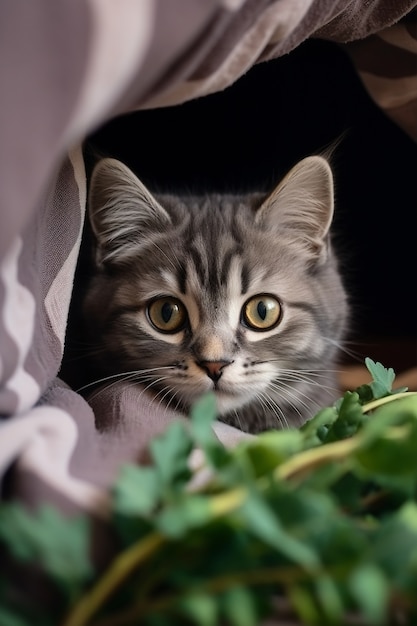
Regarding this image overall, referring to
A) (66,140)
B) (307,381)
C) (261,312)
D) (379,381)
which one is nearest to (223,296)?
(261,312)

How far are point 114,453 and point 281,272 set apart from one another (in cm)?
59

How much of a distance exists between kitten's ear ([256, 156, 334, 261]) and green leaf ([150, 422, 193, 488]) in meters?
0.76

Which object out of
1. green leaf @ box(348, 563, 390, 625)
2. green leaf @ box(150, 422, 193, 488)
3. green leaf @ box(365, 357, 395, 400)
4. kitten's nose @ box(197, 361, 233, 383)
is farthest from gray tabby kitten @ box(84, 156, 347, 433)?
green leaf @ box(348, 563, 390, 625)

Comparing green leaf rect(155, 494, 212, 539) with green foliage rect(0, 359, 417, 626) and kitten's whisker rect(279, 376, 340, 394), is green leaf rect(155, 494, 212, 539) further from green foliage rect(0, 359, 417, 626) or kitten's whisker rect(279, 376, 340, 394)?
kitten's whisker rect(279, 376, 340, 394)

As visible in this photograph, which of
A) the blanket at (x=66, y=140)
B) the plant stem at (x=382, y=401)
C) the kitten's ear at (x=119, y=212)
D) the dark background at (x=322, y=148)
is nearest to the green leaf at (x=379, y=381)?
the plant stem at (x=382, y=401)

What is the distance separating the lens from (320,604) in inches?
18.3

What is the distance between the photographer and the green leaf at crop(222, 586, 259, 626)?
445 millimetres

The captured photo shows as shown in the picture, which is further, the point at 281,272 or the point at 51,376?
the point at 281,272

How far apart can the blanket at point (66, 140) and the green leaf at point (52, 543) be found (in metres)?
0.09

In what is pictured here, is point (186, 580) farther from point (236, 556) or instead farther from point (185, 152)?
point (185, 152)

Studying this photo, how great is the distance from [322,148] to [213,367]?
0.70 m

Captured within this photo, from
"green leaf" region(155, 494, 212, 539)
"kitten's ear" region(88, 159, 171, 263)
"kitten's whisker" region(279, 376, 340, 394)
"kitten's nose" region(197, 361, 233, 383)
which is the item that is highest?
"kitten's ear" region(88, 159, 171, 263)

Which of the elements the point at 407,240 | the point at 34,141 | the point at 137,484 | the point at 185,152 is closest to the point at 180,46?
the point at 34,141

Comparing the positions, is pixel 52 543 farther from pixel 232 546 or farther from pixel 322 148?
pixel 322 148
